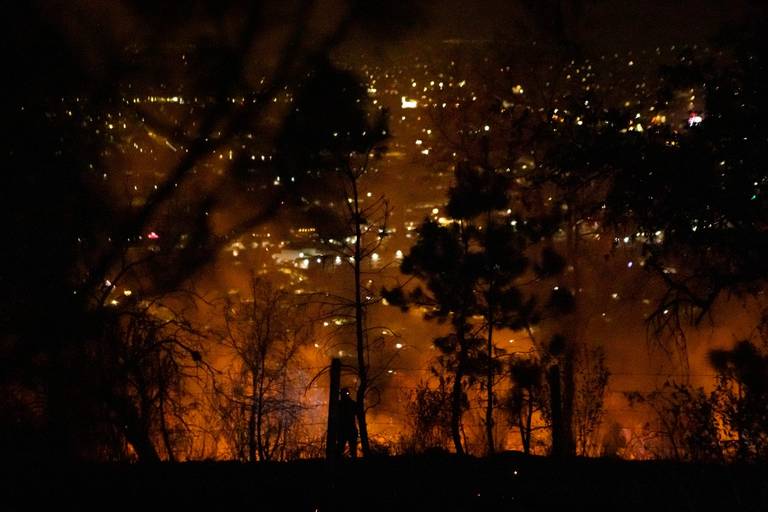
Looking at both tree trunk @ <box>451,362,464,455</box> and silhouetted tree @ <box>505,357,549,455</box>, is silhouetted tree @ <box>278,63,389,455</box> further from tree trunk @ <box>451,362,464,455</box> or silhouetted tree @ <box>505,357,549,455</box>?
silhouetted tree @ <box>505,357,549,455</box>

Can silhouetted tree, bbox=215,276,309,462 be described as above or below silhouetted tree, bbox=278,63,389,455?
below

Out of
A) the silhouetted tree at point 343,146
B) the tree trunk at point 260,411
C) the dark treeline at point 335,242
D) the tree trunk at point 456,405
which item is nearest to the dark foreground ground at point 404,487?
the dark treeline at point 335,242

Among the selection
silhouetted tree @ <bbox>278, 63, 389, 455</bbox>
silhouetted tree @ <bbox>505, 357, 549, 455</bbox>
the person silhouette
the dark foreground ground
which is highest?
silhouetted tree @ <bbox>278, 63, 389, 455</bbox>

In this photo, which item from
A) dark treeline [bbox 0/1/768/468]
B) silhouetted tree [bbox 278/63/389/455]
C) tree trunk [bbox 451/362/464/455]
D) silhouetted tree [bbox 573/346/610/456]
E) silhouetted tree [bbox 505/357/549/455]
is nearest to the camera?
dark treeline [bbox 0/1/768/468]

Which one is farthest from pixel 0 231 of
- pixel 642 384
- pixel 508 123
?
pixel 642 384

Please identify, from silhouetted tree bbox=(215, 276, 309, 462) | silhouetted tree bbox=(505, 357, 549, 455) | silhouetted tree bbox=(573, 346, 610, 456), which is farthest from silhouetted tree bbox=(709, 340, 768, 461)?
silhouetted tree bbox=(215, 276, 309, 462)

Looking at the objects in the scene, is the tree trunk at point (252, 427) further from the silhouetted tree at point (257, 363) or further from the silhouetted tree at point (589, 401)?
the silhouetted tree at point (589, 401)

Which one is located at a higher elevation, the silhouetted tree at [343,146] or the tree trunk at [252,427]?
the silhouetted tree at [343,146]

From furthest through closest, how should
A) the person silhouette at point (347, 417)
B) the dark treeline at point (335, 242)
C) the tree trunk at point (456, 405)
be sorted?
the tree trunk at point (456, 405)
the person silhouette at point (347, 417)
the dark treeline at point (335, 242)

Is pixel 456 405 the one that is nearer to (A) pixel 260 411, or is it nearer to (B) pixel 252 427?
(A) pixel 260 411
